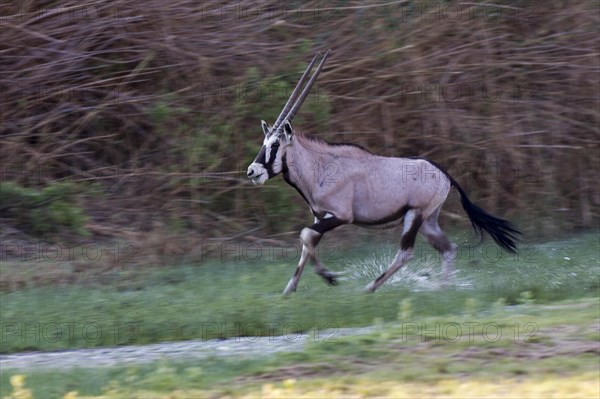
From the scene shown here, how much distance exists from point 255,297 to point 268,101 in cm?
584

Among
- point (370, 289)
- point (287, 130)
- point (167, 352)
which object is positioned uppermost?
point (287, 130)

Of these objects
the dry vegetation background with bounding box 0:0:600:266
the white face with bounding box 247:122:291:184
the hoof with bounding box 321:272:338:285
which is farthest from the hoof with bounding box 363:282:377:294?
the dry vegetation background with bounding box 0:0:600:266

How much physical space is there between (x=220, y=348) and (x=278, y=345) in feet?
1.77

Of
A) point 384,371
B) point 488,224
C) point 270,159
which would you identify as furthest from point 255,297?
point 384,371

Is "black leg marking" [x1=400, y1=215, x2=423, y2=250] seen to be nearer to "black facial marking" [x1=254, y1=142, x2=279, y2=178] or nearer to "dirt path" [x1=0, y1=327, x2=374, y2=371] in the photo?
"black facial marking" [x1=254, y1=142, x2=279, y2=178]

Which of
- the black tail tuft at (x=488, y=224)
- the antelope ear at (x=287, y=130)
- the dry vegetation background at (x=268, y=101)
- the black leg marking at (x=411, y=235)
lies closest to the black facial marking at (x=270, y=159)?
the antelope ear at (x=287, y=130)

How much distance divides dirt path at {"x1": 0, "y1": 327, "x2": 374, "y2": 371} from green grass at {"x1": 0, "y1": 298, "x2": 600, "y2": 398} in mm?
351

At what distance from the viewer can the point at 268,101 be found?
16.4 metres

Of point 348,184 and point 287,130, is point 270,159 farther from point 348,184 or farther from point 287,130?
point 348,184

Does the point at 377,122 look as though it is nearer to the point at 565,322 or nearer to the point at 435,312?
the point at 435,312

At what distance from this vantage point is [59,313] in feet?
35.3

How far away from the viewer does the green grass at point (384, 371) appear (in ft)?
23.7

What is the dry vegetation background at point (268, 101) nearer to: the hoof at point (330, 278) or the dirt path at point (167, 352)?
the hoof at point (330, 278)

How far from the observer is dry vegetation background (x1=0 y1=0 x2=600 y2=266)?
53.9 feet
